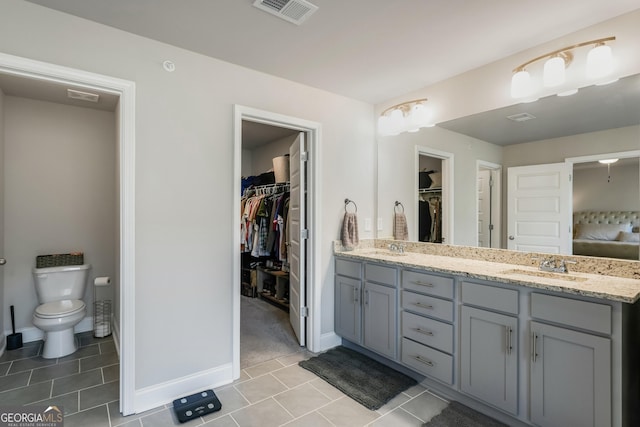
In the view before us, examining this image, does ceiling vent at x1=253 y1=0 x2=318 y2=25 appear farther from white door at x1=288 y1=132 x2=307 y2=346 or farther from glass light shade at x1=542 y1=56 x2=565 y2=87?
glass light shade at x1=542 y1=56 x2=565 y2=87

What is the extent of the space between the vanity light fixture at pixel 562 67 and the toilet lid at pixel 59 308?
390cm

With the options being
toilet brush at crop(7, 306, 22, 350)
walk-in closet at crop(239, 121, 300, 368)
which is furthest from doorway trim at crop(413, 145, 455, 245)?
toilet brush at crop(7, 306, 22, 350)

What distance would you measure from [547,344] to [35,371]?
355 cm

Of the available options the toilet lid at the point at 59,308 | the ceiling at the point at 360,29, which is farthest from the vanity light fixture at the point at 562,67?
the toilet lid at the point at 59,308

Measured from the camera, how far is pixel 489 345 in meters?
1.94

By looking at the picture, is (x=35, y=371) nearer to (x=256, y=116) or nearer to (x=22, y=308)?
(x=22, y=308)

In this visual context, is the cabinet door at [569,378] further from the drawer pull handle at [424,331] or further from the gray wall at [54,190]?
the gray wall at [54,190]

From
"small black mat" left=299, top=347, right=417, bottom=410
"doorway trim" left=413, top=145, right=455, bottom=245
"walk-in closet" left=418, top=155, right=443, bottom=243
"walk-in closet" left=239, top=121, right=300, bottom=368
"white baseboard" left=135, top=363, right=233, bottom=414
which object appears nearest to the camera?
"white baseboard" left=135, top=363, right=233, bottom=414

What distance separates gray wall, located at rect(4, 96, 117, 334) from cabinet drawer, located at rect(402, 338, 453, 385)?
3141 mm

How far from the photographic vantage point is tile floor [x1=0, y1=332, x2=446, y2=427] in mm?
1977

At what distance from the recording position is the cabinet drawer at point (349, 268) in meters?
2.84

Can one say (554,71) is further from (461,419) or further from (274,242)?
(274,242)

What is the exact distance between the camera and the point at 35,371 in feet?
8.27

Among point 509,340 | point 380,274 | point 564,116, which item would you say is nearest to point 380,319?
point 380,274
